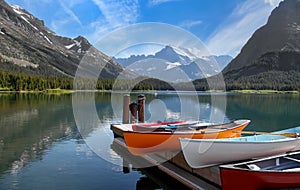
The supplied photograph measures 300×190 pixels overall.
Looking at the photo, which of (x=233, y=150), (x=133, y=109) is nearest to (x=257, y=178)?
(x=233, y=150)

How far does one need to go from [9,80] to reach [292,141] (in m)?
120

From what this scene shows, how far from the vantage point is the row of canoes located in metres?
10.1

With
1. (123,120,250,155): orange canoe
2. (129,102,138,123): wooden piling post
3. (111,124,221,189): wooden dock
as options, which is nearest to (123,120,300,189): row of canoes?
(123,120,250,155): orange canoe

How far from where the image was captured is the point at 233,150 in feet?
39.7

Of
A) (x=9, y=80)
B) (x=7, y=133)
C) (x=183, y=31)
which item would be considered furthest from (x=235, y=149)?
(x=9, y=80)

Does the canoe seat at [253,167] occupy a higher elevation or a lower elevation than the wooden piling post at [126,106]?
lower

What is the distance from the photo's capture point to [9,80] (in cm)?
11631

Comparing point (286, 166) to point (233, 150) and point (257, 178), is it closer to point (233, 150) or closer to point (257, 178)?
point (233, 150)

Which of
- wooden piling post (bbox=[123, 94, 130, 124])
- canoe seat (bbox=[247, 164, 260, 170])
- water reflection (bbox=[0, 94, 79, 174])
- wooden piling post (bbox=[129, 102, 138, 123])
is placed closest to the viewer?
canoe seat (bbox=[247, 164, 260, 170])

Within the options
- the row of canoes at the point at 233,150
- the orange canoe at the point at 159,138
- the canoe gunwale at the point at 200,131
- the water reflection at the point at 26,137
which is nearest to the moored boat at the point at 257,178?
the row of canoes at the point at 233,150

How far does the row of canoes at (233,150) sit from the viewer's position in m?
10.1

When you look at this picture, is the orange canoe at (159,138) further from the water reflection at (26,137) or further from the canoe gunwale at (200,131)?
the water reflection at (26,137)

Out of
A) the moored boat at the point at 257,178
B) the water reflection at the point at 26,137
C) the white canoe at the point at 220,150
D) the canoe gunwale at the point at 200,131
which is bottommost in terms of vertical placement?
the water reflection at the point at 26,137

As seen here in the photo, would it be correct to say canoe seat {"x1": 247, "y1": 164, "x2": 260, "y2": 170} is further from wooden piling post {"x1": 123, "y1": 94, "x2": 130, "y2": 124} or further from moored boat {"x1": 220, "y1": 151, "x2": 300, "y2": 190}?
wooden piling post {"x1": 123, "y1": 94, "x2": 130, "y2": 124}
